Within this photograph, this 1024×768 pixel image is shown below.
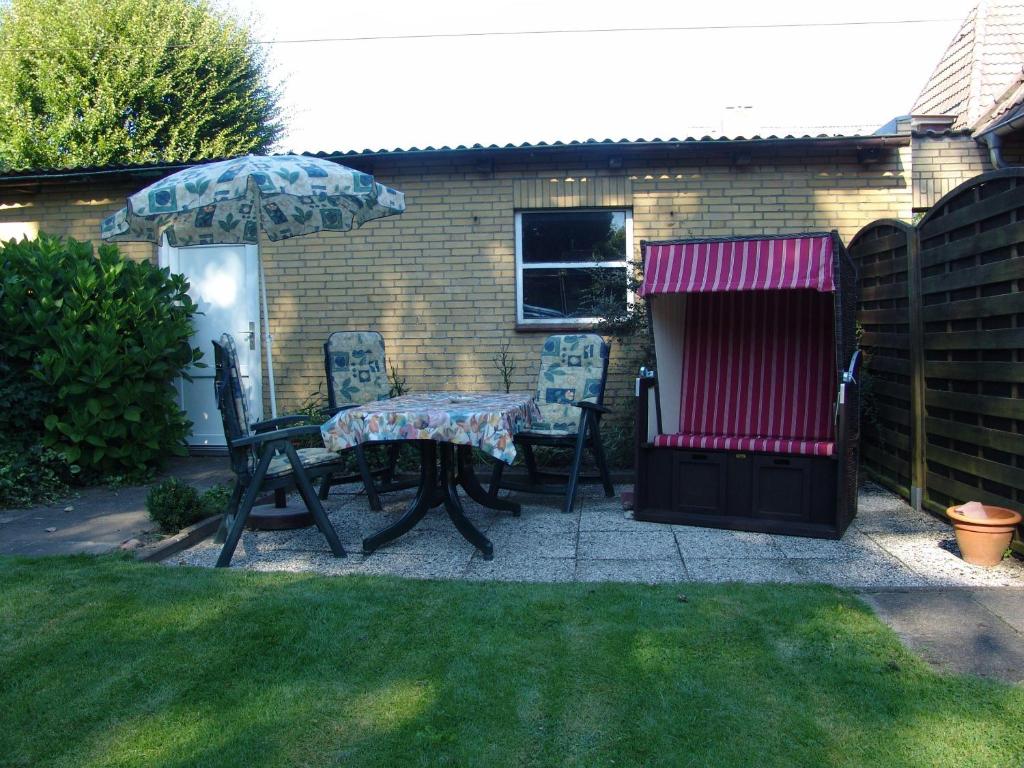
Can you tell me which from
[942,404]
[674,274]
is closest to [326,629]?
[674,274]

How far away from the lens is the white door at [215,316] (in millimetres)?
8031

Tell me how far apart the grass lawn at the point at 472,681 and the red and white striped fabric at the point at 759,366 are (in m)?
2.04

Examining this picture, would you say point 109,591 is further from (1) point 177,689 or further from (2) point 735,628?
(2) point 735,628

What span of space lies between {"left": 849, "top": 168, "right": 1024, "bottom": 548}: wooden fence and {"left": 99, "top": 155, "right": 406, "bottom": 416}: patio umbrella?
11.5 feet

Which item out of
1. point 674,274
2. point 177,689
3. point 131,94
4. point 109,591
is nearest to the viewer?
point 177,689

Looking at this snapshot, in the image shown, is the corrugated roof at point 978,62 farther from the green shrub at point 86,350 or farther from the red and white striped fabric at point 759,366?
the green shrub at point 86,350

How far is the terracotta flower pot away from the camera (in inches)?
162

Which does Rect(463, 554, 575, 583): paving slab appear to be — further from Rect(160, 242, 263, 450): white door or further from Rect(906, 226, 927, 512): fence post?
Rect(160, 242, 263, 450): white door

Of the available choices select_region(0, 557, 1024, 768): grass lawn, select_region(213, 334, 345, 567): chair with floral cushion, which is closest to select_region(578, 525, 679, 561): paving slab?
select_region(0, 557, 1024, 768): grass lawn

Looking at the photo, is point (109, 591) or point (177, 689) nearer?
point (177, 689)

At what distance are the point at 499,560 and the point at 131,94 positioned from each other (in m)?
14.4

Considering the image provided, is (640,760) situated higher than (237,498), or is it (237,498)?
(237,498)

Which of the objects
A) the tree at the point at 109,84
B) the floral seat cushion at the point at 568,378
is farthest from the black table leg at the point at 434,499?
the tree at the point at 109,84

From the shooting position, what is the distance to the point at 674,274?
495 cm
